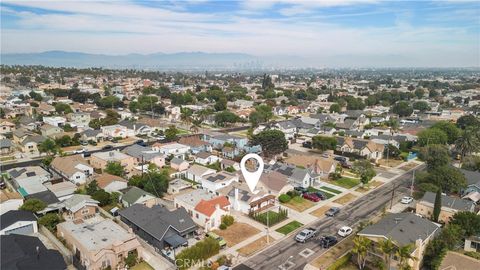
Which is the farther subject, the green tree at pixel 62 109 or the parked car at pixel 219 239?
the green tree at pixel 62 109

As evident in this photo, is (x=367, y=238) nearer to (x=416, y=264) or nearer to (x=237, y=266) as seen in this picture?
(x=416, y=264)

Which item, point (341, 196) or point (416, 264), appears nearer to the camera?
point (416, 264)

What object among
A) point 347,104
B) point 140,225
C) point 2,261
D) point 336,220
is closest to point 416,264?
point 336,220

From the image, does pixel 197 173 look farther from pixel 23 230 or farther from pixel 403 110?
pixel 403 110

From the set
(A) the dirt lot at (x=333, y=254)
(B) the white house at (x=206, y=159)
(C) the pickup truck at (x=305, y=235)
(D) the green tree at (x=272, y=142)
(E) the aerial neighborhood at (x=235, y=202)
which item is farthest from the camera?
(D) the green tree at (x=272, y=142)

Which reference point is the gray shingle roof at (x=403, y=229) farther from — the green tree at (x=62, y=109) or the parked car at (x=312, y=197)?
the green tree at (x=62, y=109)

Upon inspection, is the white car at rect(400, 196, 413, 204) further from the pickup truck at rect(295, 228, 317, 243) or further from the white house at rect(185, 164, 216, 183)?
the white house at rect(185, 164, 216, 183)

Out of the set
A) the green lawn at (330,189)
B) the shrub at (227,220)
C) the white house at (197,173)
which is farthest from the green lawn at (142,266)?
the green lawn at (330,189)
